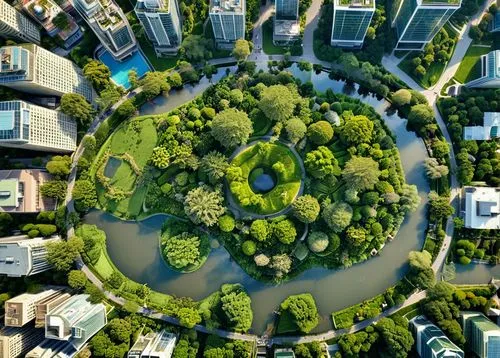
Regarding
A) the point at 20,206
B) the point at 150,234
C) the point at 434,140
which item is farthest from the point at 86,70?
the point at 434,140

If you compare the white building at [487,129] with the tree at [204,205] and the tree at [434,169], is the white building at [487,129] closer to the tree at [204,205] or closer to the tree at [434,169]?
the tree at [434,169]

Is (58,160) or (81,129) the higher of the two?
(81,129)

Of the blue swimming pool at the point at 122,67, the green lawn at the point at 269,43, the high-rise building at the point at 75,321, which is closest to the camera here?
the high-rise building at the point at 75,321

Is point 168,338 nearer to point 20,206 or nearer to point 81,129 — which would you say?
point 20,206

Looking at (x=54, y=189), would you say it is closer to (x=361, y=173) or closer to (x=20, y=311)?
(x=20, y=311)

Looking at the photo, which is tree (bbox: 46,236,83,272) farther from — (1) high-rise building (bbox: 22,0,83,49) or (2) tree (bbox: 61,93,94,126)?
(1) high-rise building (bbox: 22,0,83,49)

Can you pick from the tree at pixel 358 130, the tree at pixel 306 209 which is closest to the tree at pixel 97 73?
the tree at pixel 306 209

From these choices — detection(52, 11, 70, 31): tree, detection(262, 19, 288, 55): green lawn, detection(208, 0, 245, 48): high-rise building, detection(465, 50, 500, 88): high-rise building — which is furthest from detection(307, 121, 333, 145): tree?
detection(52, 11, 70, 31): tree

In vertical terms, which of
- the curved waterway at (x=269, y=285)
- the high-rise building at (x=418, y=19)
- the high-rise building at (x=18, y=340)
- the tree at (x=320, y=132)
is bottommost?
the high-rise building at (x=18, y=340)
